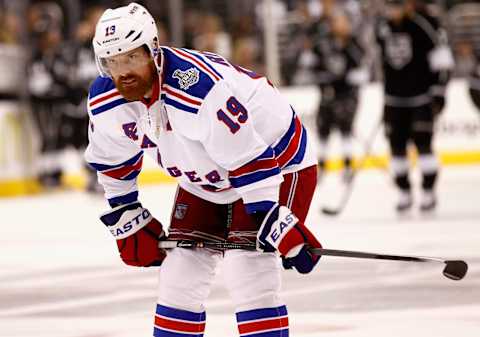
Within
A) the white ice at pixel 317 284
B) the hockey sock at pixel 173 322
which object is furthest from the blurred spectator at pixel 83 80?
the hockey sock at pixel 173 322

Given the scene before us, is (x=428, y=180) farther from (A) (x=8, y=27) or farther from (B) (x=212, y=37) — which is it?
(A) (x=8, y=27)

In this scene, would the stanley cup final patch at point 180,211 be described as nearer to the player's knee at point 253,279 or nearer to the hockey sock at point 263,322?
the player's knee at point 253,279

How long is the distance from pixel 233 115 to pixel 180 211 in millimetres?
447

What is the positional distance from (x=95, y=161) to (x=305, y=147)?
55 cm

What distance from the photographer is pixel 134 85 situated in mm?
2906

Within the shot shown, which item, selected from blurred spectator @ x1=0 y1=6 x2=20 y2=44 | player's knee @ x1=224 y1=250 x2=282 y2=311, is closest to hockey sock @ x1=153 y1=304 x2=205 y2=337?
player's knee @ x1=224 y1=250 x2=282 y2=311

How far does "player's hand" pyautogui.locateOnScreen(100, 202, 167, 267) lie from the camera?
10.6ft

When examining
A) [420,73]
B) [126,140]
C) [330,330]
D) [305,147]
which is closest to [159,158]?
[126,140]

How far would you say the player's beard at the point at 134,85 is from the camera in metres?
2.91

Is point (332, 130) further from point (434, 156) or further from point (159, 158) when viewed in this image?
point (159, 158)

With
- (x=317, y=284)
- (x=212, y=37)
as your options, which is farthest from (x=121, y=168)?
(x=212, y=37)

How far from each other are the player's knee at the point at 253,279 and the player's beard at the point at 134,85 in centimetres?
45

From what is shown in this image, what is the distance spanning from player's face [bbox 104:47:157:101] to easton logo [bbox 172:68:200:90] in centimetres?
6

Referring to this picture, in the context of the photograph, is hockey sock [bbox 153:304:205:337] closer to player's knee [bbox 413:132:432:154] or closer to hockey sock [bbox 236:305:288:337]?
hockey sock [bbox 236:305:288:337]
